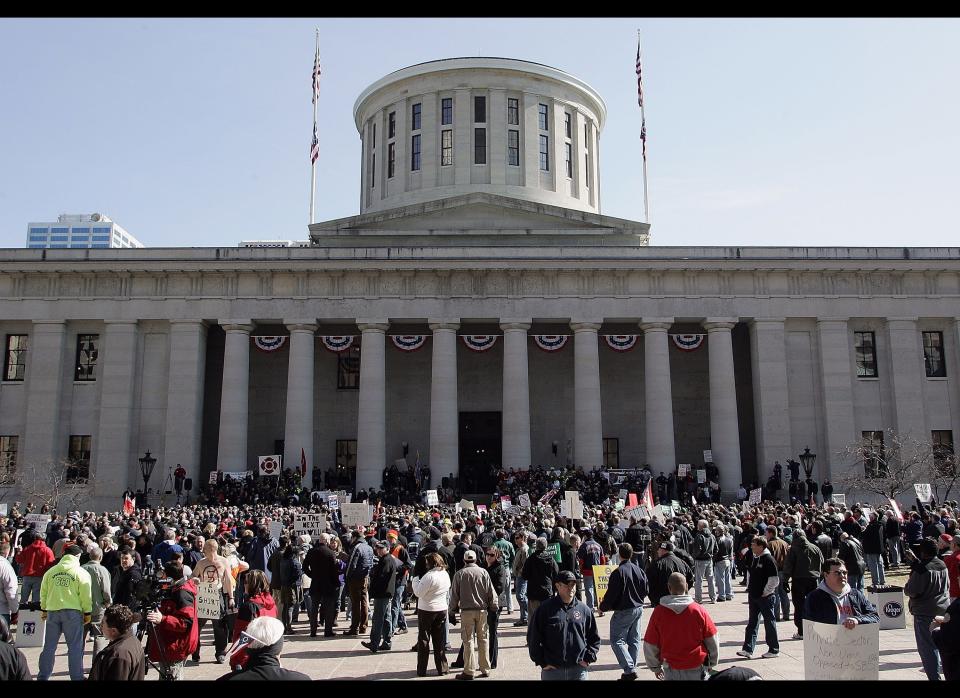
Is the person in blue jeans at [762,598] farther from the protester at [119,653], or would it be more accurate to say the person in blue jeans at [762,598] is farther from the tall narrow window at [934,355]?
the tall narrow window at [934,355]

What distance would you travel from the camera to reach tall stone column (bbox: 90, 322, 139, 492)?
1649 inches

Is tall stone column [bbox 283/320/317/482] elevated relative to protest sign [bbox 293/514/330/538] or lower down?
elevated

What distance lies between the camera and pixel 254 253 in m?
44.1

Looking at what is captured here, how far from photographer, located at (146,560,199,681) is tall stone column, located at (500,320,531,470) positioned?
32448mm

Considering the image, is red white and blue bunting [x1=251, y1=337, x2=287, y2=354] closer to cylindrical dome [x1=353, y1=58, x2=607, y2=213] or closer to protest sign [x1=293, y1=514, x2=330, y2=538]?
cylindrical dome [x1=353, y1=58, x2=607, y2=213]

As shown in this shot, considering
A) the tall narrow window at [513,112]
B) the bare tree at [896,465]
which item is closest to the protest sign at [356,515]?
the bare tree at [896,465]

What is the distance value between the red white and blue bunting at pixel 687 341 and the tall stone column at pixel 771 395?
9.56 feet

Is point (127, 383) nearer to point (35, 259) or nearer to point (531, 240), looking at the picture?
point (35, 259)

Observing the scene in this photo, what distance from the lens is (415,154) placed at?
57844mm

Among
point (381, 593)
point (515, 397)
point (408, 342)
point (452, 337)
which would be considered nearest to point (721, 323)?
point (515, 397)

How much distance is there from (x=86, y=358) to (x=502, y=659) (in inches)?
1456

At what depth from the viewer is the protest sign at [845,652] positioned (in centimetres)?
813

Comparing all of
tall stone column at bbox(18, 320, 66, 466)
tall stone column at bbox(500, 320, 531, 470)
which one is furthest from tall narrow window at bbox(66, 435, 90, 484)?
tall stone column at bbox(500, 320, 531, 470)
